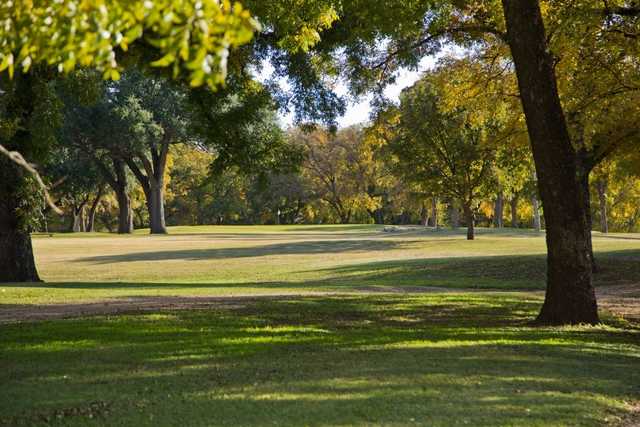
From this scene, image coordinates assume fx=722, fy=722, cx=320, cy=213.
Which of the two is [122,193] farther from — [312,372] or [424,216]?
[312,372]

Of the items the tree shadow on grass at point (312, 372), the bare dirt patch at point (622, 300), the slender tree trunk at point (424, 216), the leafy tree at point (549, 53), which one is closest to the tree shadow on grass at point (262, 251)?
the bare dirt patch at point (622, 300)

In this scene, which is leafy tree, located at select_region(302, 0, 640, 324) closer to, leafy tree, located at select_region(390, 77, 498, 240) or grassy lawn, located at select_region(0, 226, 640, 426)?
grassy lawn, located at select_region(0, 226, 640, 426)

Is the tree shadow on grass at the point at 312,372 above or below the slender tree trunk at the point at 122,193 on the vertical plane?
below

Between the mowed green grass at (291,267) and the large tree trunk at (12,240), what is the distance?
1.02 metres

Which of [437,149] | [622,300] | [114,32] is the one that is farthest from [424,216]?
[114,32]

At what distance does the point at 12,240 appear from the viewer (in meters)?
20.1

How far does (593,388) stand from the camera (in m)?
7.55

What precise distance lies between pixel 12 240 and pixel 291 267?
1415 cm

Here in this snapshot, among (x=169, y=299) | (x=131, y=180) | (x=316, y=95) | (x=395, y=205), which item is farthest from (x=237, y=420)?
(x=395, y=205)

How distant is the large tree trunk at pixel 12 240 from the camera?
1938 centimetres

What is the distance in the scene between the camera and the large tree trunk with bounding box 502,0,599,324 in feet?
40.2

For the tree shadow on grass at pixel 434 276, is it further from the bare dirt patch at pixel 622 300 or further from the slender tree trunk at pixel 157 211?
the slender tree trunk at pixel 157 211

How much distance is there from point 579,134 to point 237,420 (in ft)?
56.9

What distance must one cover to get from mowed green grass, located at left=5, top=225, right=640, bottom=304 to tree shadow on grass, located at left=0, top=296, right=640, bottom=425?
743 cm
